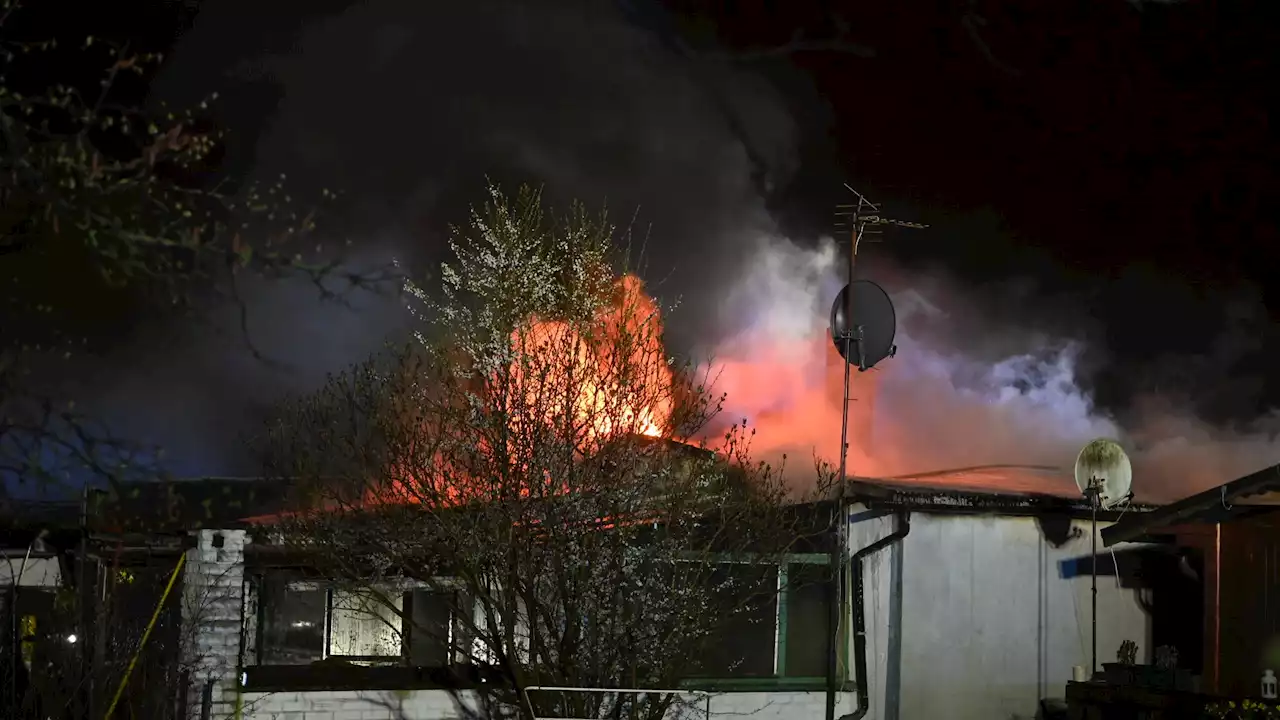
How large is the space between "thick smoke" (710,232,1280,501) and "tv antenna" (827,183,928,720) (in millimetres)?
8014

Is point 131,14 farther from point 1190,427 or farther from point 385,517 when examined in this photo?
point 1190,427

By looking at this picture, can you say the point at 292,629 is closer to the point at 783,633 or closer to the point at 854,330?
the point at 783,633

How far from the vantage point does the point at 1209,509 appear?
38.2ft

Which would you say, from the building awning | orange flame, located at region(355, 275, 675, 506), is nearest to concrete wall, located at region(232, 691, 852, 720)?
orange flame, located at region(355, 275, 675, 506)

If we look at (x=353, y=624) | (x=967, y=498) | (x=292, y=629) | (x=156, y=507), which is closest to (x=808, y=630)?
(x=967, y=498)

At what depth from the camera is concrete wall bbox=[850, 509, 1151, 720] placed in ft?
42.1

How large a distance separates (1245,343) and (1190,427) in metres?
2.30

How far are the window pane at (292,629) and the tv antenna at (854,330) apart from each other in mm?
10862

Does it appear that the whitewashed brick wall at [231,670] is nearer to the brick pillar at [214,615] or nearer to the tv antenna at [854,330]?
the brick pillar at [214,615]

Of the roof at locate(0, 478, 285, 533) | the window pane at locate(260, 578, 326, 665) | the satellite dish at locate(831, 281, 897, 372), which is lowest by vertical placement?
the window pane at locate(260, 578, 326, 665)

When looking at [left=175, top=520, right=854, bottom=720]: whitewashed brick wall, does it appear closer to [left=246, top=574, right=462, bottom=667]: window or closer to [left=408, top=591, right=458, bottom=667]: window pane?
[left=246, top=574, right=462, bottom=667]: window

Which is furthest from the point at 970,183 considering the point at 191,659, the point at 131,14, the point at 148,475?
the point at 148,475

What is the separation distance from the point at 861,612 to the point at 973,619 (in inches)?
52.6

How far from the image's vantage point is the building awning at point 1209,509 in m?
11.1
